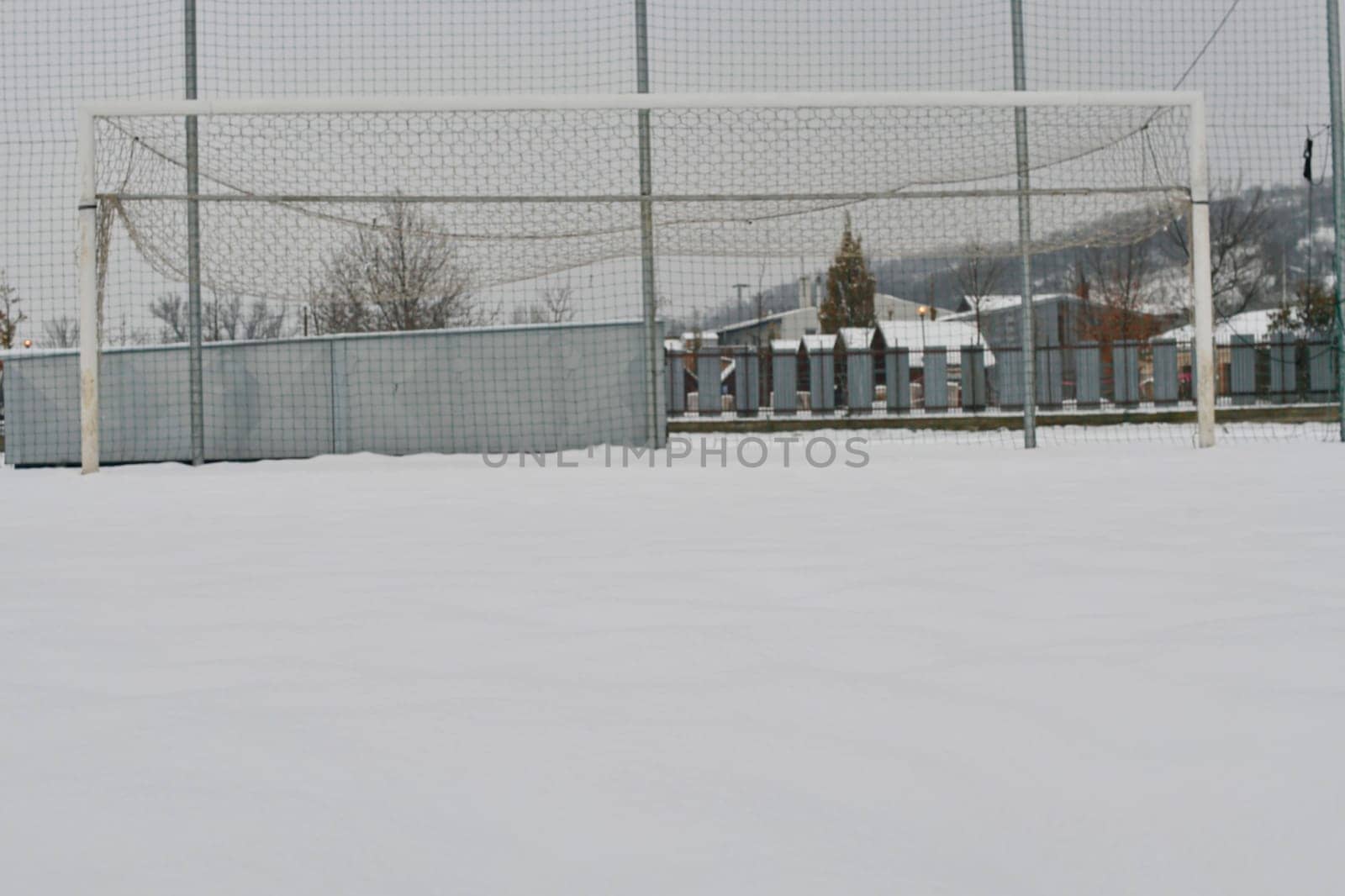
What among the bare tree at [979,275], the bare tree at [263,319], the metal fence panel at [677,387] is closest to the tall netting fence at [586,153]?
the bare tree at [263,319]

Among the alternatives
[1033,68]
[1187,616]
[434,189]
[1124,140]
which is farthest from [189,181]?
[1187,616]

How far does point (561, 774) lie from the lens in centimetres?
171

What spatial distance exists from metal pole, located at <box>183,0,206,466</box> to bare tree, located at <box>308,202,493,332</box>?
94 centimetres

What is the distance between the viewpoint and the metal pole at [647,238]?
30.5 ft

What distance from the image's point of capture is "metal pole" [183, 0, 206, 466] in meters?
9.32

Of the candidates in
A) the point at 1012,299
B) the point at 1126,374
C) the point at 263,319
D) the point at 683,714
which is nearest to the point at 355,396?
the point at 263,319

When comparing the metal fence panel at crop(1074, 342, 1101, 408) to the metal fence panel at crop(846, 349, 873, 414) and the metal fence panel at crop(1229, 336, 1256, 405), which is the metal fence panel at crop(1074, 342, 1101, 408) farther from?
the metal fence panel at crop(846, 349, 873, 414)

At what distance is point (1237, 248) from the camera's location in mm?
33344

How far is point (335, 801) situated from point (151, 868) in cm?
27

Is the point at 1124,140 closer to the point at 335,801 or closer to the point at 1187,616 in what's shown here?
the point at 1187,616

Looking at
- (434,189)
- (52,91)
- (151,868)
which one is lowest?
(151,868)

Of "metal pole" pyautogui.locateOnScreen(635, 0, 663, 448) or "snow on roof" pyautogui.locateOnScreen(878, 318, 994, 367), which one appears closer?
"metal pole" pyautogui.locateOnScreen(635, 0, 663, 448)

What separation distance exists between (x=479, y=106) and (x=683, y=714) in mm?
7457

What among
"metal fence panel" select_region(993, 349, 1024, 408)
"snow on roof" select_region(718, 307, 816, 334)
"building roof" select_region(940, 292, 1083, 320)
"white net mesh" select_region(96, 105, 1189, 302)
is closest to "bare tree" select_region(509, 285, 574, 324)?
"white net mesh" select_region(96, 105, 1189, 302)
